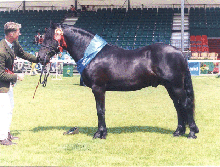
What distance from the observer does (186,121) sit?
23.3ft

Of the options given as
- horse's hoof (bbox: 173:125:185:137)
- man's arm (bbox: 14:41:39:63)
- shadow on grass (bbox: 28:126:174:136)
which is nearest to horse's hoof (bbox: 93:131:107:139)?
shadow on grass (bbox: 28:126:174:136)

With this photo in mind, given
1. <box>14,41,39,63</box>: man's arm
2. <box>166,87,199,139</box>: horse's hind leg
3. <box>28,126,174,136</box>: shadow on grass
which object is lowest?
<box>28,126,174,136</box>: shadow on grass


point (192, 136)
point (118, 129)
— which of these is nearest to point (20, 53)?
point (118, 129)

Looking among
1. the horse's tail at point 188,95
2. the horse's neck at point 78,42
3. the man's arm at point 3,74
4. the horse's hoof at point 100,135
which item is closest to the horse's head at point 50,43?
the horse's neck at point 78,42

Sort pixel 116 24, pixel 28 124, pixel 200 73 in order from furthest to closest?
pixel 116 24 < pixel 200 73 < pixel 28 124

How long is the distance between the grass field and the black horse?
1.93ft

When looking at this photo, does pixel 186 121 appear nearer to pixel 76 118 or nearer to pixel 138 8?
pixel 76 118

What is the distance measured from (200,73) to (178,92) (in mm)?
Answer: 18893

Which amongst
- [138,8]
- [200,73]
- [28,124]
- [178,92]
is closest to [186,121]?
[178,92]

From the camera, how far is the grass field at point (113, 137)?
17.2 feet

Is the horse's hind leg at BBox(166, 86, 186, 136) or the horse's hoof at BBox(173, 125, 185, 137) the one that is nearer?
the horse's hind leg at BBox(166, 86, 186, 136)

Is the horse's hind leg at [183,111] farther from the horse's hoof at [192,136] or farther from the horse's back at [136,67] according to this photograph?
the horse's back at [136,67]

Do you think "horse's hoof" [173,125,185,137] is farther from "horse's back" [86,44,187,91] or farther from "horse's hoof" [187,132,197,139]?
"horse's back" [86,44,187,91]

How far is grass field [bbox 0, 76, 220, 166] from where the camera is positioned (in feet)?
17.2
